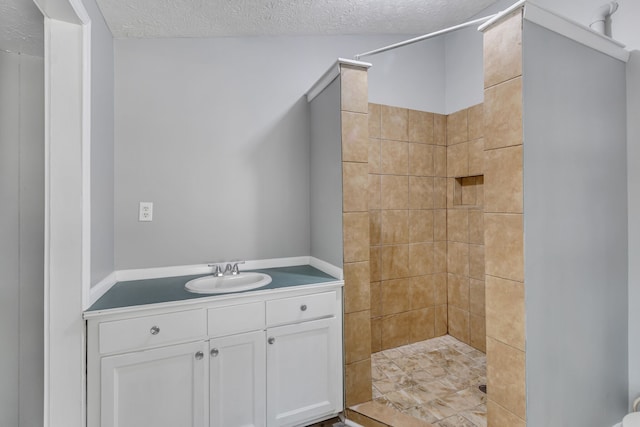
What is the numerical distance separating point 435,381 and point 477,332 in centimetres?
70

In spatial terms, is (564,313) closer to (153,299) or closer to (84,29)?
(153,299)

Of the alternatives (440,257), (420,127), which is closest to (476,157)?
(420,127)

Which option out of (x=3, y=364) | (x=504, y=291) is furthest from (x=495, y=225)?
(x=3, y=364)

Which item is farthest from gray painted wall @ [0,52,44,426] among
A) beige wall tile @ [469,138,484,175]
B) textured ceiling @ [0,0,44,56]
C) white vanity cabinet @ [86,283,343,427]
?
beige wall tile @ [469,138,484,175]

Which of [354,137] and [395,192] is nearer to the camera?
[354,137]

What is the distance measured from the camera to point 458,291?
9.37 ft

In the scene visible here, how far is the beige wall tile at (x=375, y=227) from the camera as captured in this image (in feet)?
8.79

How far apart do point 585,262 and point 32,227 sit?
2797mm

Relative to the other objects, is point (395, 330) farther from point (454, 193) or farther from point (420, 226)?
point (454, 193)

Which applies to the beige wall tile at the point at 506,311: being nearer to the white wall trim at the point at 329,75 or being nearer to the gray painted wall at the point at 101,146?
the white wall trim at the point at 329,75

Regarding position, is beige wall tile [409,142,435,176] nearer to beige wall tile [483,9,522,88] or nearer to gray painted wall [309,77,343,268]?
gray painted wall [309,77,343,268]

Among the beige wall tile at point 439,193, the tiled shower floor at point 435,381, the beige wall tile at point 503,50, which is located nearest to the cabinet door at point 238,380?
the tiled shower floor at point 435,381

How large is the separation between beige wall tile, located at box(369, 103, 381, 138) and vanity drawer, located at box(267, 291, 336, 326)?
1.47 meters

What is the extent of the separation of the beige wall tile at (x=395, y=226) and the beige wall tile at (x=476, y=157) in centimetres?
66
